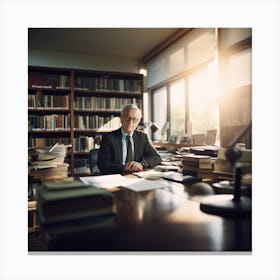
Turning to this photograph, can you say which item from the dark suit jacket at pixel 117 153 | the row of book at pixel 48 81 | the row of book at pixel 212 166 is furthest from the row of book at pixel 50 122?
the row of book at pixel 212 166

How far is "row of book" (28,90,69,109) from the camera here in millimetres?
3455

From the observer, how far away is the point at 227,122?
1.88 meters

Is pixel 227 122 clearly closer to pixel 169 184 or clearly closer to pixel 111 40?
pixel 169 184

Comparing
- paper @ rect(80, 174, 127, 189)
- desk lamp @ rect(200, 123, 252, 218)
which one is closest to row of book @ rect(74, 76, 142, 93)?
paper @ rect(80, 174, 127, 189)

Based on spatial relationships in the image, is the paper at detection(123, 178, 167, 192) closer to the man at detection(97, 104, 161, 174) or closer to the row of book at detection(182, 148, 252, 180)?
the row of book at detection(182, 148, 252, 180)

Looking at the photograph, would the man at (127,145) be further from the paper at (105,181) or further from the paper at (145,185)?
the paper at (145,185)

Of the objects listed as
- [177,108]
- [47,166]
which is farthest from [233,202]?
[177,108]

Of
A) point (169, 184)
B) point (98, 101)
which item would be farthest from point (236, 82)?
point (98, 101)

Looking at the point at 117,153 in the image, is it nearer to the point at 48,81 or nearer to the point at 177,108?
the point at 177,108

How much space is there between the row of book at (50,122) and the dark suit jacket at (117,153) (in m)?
1.64

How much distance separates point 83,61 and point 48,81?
0.74 meters

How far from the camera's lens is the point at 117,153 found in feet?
7.07
